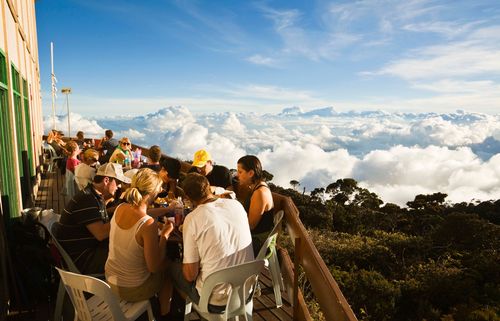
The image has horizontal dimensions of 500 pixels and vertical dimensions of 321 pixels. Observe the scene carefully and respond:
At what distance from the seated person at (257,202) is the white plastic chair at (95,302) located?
128cm

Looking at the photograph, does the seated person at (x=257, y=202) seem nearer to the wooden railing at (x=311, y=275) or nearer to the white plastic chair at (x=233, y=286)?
the wooden railing at (x=311, y=275)

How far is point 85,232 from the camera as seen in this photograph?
296cm

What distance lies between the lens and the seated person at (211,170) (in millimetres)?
4863

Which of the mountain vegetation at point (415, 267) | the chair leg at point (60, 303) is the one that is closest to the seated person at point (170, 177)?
the chair leg at point (60, 303)

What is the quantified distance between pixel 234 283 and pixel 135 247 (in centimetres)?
73

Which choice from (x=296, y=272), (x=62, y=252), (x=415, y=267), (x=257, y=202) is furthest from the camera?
(x=415, y=267)

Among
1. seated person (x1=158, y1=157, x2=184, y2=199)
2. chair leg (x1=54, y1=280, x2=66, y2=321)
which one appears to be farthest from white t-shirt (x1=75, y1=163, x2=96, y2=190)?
chair leg (x1=54, y1=280, x2=66, y2=321)

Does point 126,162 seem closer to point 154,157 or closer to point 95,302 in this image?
point 154,157

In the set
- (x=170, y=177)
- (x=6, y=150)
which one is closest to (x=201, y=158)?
(x=170, y=177)

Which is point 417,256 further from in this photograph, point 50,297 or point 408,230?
point 50,297

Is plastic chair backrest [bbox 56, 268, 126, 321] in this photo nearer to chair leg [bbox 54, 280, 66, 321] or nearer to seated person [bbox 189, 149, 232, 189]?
chair leg [bbox 54, 280, 66, 321]

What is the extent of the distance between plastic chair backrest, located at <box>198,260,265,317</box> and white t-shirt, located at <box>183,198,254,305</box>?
0.07 m

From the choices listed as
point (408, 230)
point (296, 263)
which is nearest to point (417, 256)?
point (408, 230)

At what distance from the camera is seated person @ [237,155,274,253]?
11.7 ft
